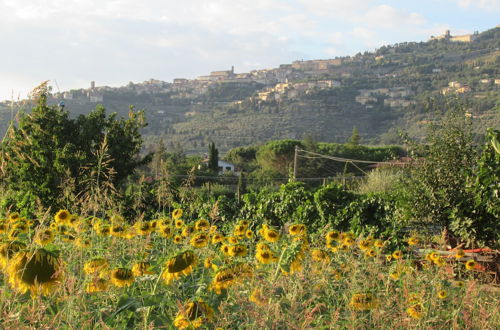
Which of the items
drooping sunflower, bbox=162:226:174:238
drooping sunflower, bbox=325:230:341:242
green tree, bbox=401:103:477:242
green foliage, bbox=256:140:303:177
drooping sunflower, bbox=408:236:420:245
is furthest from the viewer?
green foliage, bbox=256:140:303:177

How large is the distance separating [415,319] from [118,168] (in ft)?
24.8

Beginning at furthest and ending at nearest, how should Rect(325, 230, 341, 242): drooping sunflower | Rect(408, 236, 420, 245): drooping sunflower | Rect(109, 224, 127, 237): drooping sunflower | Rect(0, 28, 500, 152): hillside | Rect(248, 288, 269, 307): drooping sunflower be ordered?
Rect(0, 28, 500, 152): hillside, Rect(408, 236, 420, 245): drooping sunflower, Rect(325, 230, 341, 242): drooping sunflower, Rect(109, 224, 127, 237): drooping sunflower, Rect(248, 288, 269, 307): drooping sunflower

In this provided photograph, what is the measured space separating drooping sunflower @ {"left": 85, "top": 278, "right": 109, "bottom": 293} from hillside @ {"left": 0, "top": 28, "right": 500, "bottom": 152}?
113 ft

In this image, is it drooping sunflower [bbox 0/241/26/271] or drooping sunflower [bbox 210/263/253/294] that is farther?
drooping sunflower [bbox 210/263/253/294]

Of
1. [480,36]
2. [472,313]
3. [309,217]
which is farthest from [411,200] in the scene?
[480,36]

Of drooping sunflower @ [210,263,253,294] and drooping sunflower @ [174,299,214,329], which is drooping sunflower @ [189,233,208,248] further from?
drooping sunflower @ [174,299,214,329]

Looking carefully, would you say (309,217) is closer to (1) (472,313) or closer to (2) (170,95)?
(1) (472,313)

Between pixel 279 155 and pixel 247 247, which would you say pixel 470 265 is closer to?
pixel 247 247

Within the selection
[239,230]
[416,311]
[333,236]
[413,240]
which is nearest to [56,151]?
Answer: [239,230]

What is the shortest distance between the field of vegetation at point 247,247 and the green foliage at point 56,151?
0.09ft

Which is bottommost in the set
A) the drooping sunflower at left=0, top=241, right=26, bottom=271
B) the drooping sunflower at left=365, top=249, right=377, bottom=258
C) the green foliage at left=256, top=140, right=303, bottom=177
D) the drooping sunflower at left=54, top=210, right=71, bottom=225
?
the green foliage at left=256, top=140, right=303, bottom=177

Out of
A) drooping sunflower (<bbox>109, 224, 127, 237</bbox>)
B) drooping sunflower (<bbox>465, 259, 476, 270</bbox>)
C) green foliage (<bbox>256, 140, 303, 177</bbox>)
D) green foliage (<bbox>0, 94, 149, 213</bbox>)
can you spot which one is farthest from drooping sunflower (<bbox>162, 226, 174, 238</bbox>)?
green foliage (<bbox>256, 140, 303, 177</bbox>)

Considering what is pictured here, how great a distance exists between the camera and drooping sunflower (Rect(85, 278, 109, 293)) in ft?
5.75

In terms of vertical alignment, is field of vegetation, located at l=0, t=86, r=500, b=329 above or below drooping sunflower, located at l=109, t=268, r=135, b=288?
below
